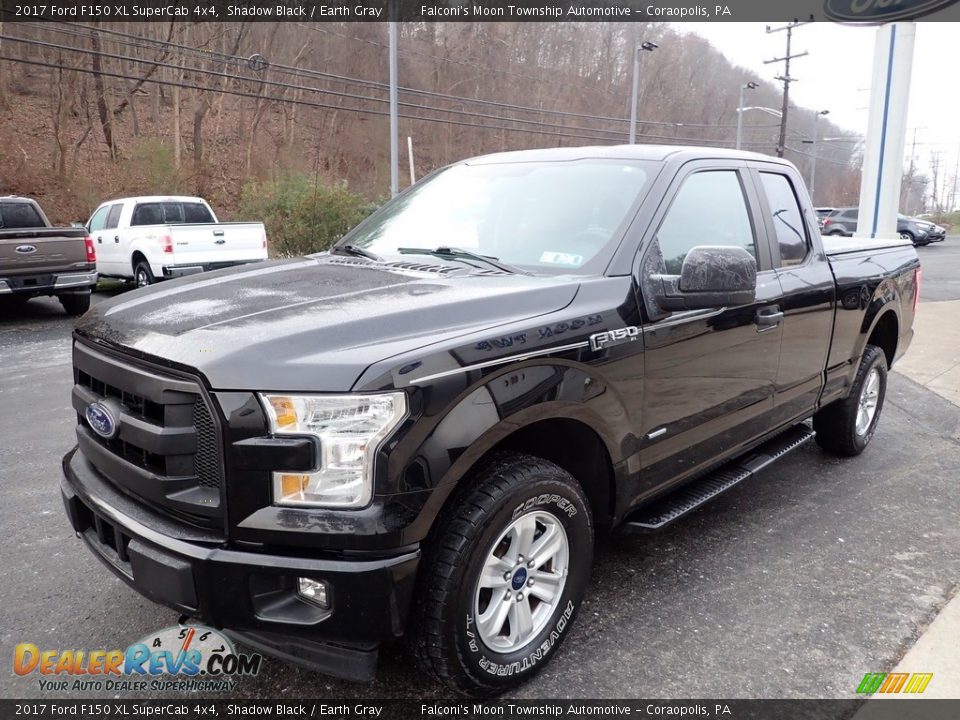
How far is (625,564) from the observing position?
3.46 metres

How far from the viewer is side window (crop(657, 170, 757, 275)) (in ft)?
10.2

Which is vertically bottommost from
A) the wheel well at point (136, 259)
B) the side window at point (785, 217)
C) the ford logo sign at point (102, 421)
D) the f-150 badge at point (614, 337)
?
the wheel well at point (136, 259)

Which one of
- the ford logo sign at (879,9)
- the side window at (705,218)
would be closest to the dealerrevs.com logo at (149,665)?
the side window at (705,218)

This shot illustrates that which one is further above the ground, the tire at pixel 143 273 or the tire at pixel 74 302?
the tire at pixel 143 273

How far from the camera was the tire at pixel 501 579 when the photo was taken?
7.14 feet

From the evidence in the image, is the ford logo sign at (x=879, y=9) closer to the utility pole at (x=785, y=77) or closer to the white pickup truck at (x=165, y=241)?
the white pickup truck at (x=165, y=241)

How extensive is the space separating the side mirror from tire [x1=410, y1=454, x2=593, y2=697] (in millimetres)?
844

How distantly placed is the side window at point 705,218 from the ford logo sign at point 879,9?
22.1ft

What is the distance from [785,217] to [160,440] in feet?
11.2

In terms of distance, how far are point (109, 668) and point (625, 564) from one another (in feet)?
7.14

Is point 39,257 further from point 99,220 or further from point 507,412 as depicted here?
point 507,412

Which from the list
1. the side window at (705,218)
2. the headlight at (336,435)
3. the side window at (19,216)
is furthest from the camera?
the side window at (19,216)

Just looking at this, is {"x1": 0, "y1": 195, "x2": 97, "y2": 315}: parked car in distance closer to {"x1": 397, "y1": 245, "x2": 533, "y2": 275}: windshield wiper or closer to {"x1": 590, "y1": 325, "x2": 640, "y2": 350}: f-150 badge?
{"x1": 397, "y1": 245, "x2": 533, "y2": 275}: windshield wiper

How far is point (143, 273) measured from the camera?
43.7ft
